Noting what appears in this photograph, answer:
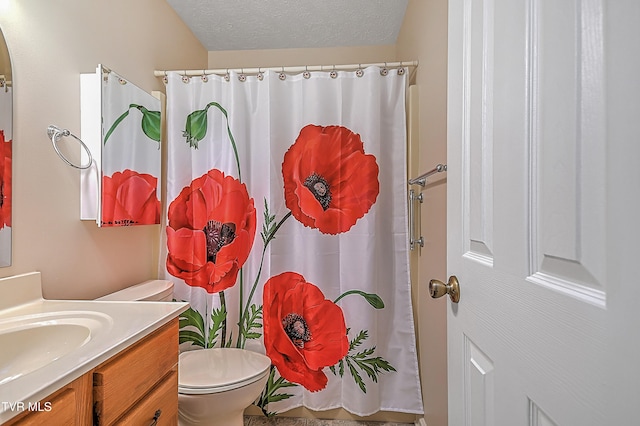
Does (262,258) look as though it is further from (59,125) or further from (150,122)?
(59,125)

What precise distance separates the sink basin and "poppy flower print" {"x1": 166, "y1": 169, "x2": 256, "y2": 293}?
906 millimetres

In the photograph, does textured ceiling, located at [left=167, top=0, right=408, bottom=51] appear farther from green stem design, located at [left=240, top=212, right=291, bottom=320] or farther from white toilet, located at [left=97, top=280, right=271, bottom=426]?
white toilet, located at [left=97, top=280, right=271, bottom=426]

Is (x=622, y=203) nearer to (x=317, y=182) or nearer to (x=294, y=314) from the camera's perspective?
(x=317, y=182)

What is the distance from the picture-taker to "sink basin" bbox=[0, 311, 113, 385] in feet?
2.84

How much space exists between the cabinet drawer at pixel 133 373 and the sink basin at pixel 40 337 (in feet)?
0.38

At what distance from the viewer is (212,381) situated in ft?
4.86

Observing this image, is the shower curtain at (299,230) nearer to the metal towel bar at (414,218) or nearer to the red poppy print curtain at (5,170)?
the metal towel bar at (414,218)

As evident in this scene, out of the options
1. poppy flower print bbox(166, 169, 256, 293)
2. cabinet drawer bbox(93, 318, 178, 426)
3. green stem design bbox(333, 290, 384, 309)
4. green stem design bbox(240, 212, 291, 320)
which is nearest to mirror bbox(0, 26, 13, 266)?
cabinet drawer bbox(93, 318, 178, 426)

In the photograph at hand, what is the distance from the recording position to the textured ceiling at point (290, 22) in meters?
2.15

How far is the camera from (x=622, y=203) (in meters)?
0.34

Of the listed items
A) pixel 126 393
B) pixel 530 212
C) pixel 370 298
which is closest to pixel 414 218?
pixel 370 298

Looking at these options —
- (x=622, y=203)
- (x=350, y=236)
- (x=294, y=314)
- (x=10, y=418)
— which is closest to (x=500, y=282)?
(x=622, y=203)

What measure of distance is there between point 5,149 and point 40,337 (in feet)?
2.01

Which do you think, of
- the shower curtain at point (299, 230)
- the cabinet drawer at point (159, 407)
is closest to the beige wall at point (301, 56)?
the shower curtain at point (299, 230)
